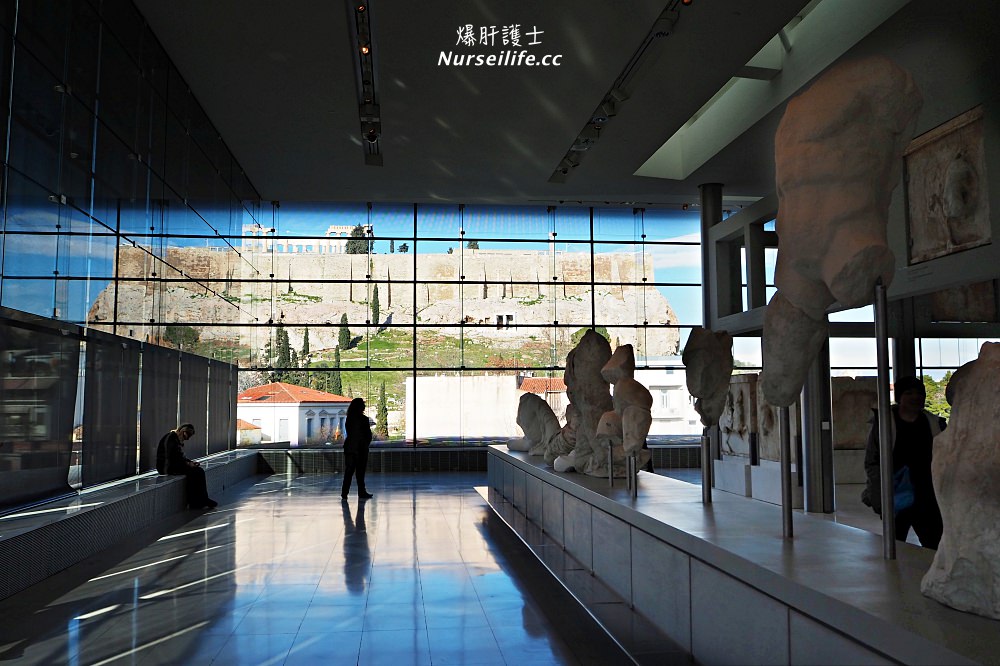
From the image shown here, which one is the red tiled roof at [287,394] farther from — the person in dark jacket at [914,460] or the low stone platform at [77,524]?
the person in dark jacket at [914,460]

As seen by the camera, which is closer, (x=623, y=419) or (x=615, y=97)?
(x=623, y=419)

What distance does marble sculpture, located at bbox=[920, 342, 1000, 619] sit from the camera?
2.55 meters

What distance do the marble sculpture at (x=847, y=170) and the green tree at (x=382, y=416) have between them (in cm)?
1634

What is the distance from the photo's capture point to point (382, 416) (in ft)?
62.5

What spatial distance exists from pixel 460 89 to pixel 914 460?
318 inches

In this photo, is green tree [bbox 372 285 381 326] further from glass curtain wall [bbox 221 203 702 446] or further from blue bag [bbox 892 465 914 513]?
blue bag [bbox 892 465 914 513]

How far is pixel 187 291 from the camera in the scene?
42.5 ft

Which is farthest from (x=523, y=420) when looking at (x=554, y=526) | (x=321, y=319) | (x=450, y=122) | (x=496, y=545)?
(x=321, y=319)

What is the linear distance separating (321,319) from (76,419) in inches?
411

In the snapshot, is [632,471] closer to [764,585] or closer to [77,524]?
[764,585]

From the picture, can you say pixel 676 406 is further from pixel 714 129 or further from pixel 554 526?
pixel 554 526

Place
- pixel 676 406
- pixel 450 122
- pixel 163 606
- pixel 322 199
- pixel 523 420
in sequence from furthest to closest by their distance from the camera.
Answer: pixel 676 406 < pixel 322 199 < pixel 450 122 < pixel 523 420 < pixel 163 606

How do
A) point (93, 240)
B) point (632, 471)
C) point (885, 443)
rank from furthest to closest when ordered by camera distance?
1. point (93, 240)
2. point (632, 471)
3. point (885, 443)

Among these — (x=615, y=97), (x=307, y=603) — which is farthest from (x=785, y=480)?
(x=615, y=97)
